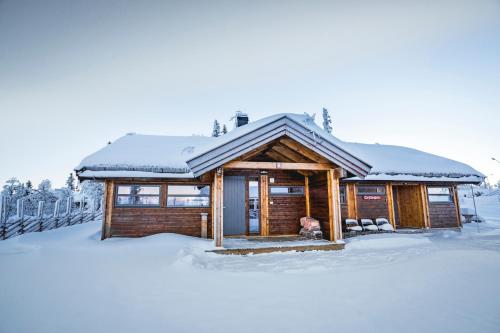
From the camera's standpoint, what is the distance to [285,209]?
32.8ft

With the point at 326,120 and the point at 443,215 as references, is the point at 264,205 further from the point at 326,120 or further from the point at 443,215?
the point at 326,120

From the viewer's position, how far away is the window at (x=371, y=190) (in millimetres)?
11305

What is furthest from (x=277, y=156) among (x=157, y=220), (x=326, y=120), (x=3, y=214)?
(x=326, y=120)

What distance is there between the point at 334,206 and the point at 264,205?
318cm

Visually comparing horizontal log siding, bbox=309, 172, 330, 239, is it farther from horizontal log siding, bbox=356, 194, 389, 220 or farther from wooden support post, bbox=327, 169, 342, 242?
horizontal log siding, bbox=356, 194, 389, 220

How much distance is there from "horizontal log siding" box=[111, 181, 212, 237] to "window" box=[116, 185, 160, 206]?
0.20 m

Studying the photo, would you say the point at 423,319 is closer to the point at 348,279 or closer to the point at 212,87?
the point at 348,279

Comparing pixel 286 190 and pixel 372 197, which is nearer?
pixel 286 190

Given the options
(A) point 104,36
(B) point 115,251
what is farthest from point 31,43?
(B) point 115,251

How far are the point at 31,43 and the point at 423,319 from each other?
15477mm

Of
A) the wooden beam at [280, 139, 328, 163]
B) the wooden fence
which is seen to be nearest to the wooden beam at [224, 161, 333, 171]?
the wooden beam at [280, 139, 328, 163]

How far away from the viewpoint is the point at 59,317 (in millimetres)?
2818

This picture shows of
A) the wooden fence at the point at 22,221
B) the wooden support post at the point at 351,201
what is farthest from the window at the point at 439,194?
the wooden fence at the point at 22,221

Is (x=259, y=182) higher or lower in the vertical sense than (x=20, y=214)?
higher
